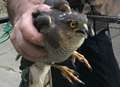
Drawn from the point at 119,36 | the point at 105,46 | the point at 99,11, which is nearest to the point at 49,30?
the point at 99,11

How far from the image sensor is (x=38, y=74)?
128 centimetres

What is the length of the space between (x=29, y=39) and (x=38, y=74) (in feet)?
0.51

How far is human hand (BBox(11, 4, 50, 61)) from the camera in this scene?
1.13m

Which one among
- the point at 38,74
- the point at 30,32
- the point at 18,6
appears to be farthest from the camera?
the point at 18,6

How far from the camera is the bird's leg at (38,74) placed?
4.09 ft

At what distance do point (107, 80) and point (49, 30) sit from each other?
1.43 meters

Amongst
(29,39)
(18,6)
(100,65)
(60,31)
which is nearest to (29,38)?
(29,39)

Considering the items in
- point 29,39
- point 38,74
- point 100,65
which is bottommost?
point 100,65

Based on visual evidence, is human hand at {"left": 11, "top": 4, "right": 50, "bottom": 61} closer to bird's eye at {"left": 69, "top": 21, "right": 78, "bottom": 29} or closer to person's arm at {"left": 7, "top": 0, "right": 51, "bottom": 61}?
person's arm at {"left": 7, "top": 0, "right": 51, "bottom": 61}

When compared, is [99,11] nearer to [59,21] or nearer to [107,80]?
[107,80]

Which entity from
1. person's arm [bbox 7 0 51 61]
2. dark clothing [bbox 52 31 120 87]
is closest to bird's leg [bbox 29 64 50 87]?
person's arm [bbox 7 0 51 61]

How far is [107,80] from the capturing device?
7.97ft

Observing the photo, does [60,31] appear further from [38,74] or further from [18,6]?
[18,6]

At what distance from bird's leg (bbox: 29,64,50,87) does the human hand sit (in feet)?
0.14
